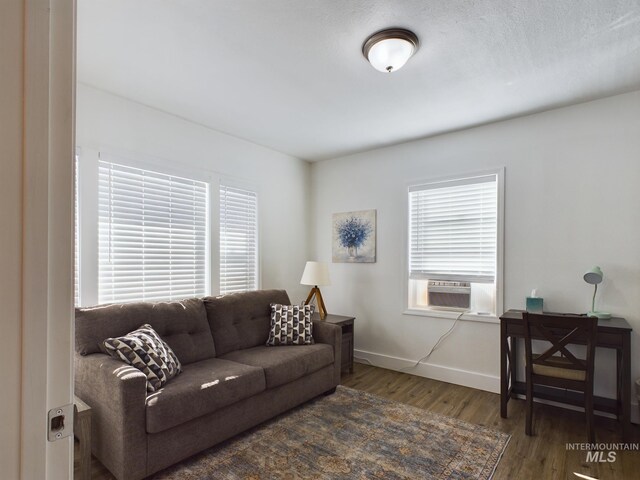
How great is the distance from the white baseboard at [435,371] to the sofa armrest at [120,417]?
2.76 metres

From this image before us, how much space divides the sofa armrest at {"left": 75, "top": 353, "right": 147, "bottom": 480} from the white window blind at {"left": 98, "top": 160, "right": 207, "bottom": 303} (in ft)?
3.29

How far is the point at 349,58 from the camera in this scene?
7.75 ft

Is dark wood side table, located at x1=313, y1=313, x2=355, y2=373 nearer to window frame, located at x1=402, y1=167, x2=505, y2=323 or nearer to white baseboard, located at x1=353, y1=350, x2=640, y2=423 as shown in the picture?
white baseboard, located at x1=353, y1=350, x2=640, y2=423

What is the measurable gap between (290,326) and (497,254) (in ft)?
6.91

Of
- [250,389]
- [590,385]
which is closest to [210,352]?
[250,389]

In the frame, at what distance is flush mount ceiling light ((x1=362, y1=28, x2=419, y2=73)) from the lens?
207cm

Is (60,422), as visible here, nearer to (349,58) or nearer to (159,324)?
(159,324)

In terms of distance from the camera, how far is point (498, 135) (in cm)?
346

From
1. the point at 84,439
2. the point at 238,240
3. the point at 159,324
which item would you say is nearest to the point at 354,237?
the point at 238,240

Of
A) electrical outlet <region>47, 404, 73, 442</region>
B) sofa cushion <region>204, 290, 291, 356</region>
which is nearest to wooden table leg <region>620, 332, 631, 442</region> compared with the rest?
sofa cushion <region>204, 290, 291, 356</region>

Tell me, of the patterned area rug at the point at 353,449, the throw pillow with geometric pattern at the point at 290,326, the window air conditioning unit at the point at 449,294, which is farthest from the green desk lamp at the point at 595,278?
the throw pillow with geometric pattern at the point at 290,326

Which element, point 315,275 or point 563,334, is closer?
point 563,334

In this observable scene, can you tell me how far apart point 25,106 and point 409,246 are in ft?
12.3

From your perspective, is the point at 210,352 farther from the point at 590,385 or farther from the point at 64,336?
the point at 590,385
